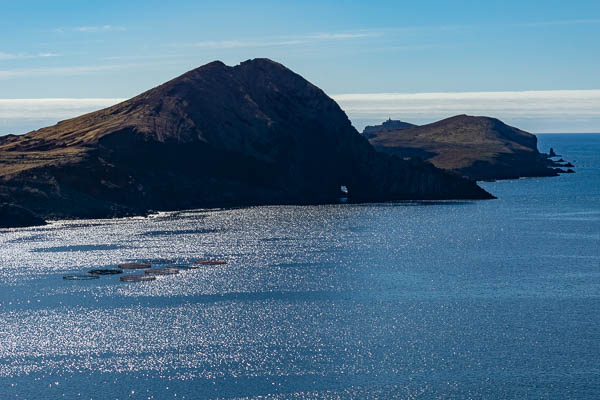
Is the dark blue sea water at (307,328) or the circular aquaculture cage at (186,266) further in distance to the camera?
the circular aquaculture cage at (186,266)

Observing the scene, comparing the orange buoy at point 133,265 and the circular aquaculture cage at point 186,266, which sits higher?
the orange buoy at point 133,265

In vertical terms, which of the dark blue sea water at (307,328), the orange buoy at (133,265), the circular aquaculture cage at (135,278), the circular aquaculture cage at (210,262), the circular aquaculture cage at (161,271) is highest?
the orange buoy at (133,265)

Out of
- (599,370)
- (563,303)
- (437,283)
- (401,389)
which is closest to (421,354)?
(401,389)

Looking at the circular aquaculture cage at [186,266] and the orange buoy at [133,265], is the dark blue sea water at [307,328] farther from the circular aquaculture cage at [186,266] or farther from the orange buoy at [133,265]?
the orange buoy at [133,265]

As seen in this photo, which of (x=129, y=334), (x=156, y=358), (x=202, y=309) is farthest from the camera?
(x=202, y=309)

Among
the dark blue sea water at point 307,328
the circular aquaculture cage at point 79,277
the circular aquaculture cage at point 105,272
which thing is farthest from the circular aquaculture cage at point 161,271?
the circular aquaculture cage at point 79,277

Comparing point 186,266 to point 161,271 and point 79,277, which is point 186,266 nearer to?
point 161,271

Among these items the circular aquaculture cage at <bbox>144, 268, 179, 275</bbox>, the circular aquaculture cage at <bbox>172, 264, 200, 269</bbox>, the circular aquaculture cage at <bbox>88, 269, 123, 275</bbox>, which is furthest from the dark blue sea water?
the circular aquaculture cage at <bbox>172, 264, 200, 269</bbox>

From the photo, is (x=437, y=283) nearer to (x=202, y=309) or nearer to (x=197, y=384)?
(x=202, y=309)
